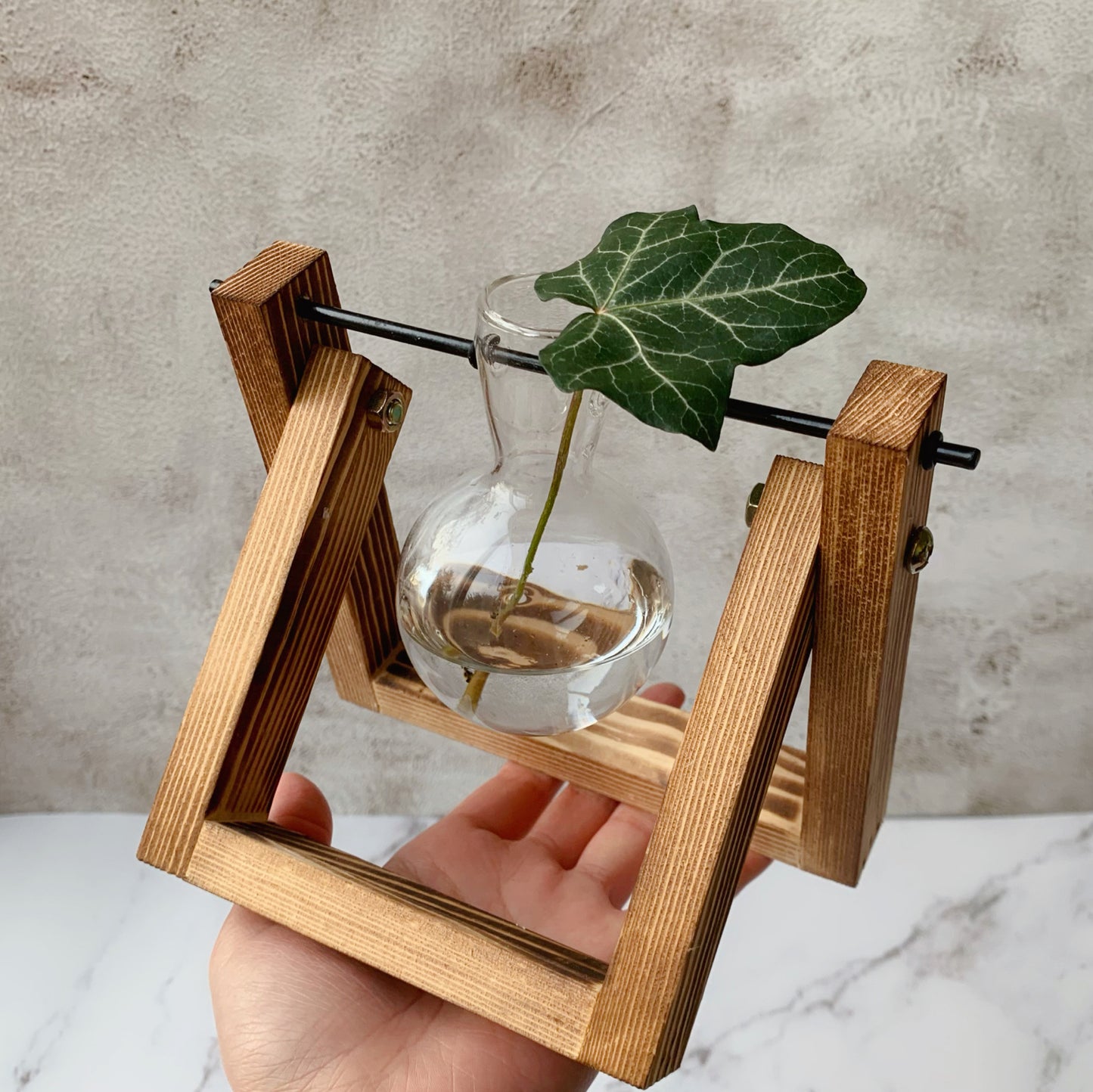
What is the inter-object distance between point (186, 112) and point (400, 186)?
13 cm

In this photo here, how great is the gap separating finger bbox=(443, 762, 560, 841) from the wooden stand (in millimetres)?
140

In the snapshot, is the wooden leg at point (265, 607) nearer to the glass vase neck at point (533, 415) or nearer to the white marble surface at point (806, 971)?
the glass vase neck at point (533, 415)

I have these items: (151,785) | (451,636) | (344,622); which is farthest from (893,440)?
(151,785)

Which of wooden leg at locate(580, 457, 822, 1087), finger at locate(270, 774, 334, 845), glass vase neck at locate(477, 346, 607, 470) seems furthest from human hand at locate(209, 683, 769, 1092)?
glass vase neck at locate(477, 346, 607, 470)

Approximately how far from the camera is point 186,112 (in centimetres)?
66

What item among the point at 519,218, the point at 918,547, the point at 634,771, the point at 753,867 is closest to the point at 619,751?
the point at 634,771

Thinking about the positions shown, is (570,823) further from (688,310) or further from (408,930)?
(688,310)

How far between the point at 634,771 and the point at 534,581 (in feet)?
0.57

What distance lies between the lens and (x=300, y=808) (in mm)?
569

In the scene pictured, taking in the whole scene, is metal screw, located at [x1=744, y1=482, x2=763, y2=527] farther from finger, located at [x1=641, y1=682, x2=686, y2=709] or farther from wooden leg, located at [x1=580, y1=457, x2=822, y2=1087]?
finger, located at [x1=641, y1=682, x2=686, y2=709]

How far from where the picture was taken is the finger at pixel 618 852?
633 mm

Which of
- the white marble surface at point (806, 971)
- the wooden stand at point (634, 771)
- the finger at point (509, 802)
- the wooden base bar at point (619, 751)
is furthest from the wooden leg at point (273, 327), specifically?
the white marble surface at point (806, 971)

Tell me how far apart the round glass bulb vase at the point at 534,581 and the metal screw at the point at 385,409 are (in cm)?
5

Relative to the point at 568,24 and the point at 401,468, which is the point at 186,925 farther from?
the point at 568,24
